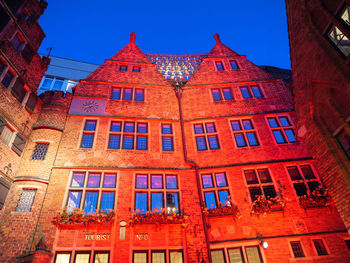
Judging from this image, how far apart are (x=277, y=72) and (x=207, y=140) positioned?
12245 millimetres

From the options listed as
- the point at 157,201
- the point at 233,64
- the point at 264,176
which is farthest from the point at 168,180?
the point at 233,64

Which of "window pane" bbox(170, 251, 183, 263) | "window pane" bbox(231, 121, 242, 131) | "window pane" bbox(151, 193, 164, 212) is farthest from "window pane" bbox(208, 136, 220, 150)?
"window pane" bbox(170, 251, 183, 263)

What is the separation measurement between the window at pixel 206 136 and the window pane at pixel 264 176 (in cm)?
275

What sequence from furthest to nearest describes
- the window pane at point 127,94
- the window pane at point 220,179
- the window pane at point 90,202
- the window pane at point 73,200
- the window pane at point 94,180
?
the window pane at point 127,94
the window pane at point 220,179
the window pane at point 94,180
the window pane at point 90,202
the window pane at point 73,200

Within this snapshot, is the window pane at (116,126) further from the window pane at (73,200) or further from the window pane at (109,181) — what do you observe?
the window pane at (73,200)

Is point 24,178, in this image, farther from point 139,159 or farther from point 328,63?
point 328,63

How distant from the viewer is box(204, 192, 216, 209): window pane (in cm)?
1204

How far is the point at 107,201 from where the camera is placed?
1153 cm

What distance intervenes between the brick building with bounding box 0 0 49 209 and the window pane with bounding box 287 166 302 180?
1407cm

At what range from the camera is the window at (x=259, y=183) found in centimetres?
1225

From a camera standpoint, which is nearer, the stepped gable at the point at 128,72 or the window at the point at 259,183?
the window at the point at 259,183

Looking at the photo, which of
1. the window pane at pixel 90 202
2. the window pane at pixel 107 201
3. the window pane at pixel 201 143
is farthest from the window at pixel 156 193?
the window pane at pixel 201 143

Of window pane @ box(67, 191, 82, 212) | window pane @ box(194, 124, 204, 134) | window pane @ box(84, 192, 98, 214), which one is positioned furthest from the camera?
window pane @ box(194, 124, 204, 134)

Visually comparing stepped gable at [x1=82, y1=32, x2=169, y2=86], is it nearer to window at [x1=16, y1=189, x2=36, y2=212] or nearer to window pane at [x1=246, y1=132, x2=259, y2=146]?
window pane at [x1=246, y1=132, x2=259, y2=146]
